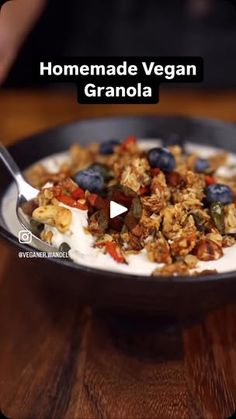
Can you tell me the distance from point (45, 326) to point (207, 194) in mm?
261

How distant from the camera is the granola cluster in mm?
713

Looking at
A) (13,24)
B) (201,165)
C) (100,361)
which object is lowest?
(100,361)

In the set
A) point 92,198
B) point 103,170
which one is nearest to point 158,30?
point 103,170

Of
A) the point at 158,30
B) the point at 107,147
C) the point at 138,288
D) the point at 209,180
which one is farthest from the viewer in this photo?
the point at 158,30

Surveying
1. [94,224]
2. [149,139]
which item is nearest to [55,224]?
[94,224]

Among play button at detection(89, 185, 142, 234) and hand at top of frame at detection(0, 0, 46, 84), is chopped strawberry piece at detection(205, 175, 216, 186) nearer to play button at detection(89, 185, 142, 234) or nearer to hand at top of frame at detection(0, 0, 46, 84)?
play button at detection(89, 185, 142, 234)

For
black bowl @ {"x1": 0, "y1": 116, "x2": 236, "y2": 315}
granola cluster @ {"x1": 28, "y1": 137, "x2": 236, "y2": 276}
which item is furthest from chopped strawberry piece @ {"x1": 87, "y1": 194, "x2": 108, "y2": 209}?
black bowl @ {"x1": 0, "y1": 116, "x2": 236, "y2": 315}

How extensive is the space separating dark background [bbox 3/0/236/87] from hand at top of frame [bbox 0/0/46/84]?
632 millimetres

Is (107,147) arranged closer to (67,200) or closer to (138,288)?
(67,200)

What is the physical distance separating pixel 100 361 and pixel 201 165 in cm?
33

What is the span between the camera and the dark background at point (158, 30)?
159 centimetres

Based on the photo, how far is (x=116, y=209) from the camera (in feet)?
2.49

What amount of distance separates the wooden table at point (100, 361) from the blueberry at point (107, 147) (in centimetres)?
21

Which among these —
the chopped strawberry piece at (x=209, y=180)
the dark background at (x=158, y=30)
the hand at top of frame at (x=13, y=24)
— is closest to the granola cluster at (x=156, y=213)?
the chopped strawberry piece at (x=209, y=180)
